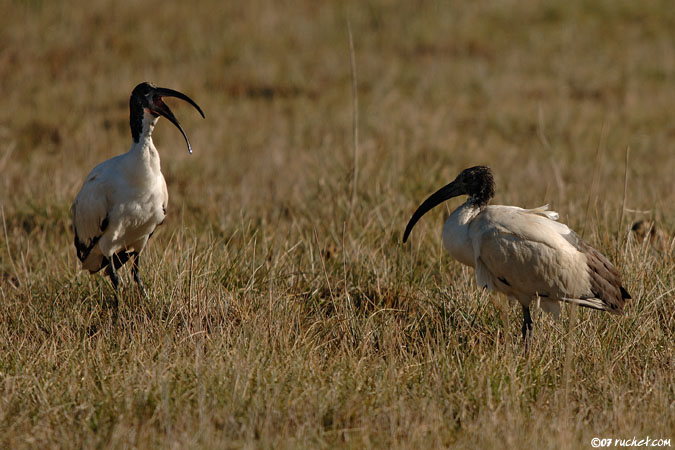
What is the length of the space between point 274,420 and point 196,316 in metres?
0.97

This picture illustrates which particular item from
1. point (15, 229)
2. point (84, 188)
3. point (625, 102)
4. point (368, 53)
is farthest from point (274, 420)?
point (368, 53)

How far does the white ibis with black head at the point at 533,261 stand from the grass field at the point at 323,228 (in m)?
0.13

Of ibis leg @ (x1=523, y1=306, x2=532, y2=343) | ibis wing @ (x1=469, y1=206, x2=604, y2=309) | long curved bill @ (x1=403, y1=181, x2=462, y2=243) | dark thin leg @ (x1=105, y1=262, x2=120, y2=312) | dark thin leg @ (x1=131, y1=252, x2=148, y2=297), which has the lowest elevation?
ibis leg @ (x1=523, y1=306, x2=532, y2=343)

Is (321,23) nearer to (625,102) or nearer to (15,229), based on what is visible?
(625,102)

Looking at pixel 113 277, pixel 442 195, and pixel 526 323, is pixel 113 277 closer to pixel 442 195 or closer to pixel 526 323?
pixel 442 195

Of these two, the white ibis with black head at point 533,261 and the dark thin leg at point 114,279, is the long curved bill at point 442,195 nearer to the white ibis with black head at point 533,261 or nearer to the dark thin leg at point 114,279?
the white ibis with black head at point 533,261

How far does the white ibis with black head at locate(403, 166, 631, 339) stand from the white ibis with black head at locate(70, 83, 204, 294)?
1583mm

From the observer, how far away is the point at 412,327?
4055 mm

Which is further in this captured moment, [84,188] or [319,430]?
[84,188]

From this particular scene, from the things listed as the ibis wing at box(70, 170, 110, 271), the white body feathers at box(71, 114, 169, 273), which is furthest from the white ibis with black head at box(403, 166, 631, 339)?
the ibis wing at box(70, 170, 110, 271)

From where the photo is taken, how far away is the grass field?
315 centimetres

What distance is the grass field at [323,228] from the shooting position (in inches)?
124

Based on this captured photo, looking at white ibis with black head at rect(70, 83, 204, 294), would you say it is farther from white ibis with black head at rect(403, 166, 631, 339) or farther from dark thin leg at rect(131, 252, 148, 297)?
white ibis with black head at rect(403, 166, 631, 339)

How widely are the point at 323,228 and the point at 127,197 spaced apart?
1.46m
